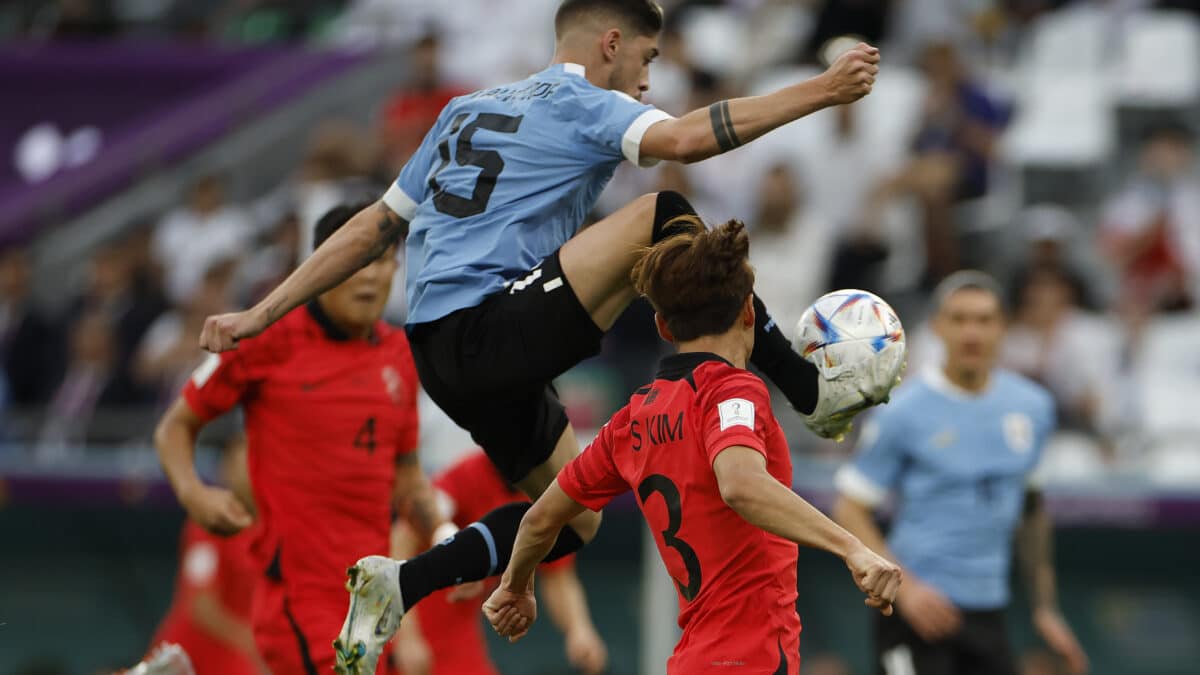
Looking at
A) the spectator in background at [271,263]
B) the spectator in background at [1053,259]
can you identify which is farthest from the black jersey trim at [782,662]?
the spectator in background at [271,263]

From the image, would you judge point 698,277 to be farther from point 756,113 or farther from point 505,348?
point 505,348

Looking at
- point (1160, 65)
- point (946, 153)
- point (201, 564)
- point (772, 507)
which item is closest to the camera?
point (772, 507)

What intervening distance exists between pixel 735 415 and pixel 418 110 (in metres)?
9.00

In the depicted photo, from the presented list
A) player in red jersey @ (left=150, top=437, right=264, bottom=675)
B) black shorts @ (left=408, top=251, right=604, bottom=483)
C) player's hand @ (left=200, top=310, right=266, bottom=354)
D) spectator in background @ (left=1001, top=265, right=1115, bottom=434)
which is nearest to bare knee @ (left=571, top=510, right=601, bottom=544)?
black shorts @ (left=408, top=251, right=604, bottom=483)

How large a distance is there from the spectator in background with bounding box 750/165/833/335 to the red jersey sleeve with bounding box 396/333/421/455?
489cm

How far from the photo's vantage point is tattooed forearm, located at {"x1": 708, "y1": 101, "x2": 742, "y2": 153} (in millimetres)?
5480

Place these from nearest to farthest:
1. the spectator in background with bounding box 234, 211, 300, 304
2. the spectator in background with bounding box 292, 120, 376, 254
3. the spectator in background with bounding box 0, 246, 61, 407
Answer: the spectator in background with bounding box 234, 211, 300, 304 → the spectator in background with bounding box 292, 120, 376, 254 → the spectator in background with bounding box 0, 246, 61, 407

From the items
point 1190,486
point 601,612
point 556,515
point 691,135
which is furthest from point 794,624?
point 601,612

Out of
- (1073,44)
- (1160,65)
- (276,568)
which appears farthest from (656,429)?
(1073,44)

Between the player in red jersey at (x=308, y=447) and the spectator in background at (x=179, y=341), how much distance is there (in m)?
5.91

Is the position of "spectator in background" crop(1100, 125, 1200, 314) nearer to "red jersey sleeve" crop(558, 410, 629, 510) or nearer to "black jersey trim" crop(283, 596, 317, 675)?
"black jersey trim" crop(283, 596, 317, 675)

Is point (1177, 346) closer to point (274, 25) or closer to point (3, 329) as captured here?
point (3, 329)

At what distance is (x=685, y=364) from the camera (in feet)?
18.4

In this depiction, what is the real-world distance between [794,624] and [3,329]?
10.9 meters
